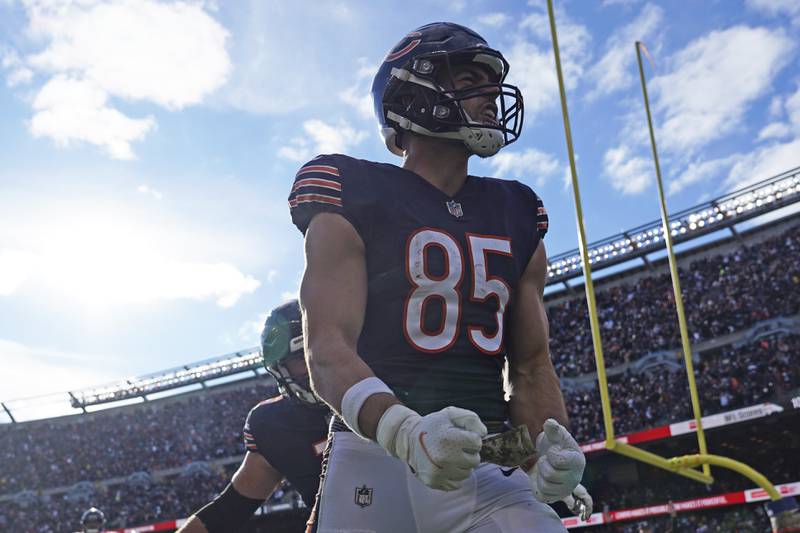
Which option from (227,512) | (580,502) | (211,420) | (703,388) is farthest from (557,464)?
(211,420)

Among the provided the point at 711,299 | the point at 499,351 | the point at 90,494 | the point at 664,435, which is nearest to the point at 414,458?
the point at 499,351

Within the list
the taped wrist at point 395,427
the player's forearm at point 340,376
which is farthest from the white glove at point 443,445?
the player's forearm at point 340,376

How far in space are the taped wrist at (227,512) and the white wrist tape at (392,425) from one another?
297 cm

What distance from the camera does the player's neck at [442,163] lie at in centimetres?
279

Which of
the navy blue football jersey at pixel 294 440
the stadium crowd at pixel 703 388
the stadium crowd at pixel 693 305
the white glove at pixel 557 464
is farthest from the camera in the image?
the stadium crowd at pixel 693 305

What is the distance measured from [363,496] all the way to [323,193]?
0.98 metres

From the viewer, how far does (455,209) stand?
2.68 metres

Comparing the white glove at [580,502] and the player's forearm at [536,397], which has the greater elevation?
the player's forearm at [536,397]

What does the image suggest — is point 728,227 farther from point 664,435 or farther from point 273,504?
point 273,504

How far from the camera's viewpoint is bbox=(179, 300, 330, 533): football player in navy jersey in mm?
4258

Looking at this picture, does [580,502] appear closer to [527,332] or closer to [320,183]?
[527,332]

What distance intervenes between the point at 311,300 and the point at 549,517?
1.02m

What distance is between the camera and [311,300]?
2318mm

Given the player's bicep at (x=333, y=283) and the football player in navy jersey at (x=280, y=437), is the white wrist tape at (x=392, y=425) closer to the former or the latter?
the player's bicep at (x=333, y=283)
